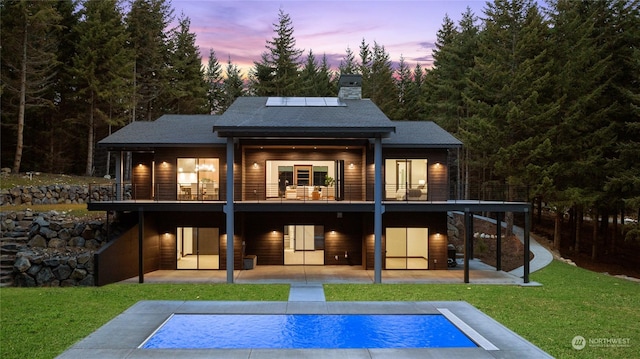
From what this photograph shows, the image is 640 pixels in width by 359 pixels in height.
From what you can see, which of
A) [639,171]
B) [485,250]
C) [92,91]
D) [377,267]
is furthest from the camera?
[92,91]

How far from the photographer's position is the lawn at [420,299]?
9.47m

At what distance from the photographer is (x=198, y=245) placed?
18.8m

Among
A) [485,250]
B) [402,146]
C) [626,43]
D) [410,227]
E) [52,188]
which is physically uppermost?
[626,43]

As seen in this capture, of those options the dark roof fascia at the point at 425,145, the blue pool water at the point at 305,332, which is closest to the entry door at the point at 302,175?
the dark roof fascia at the point at 425,145

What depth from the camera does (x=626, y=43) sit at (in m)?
22.8

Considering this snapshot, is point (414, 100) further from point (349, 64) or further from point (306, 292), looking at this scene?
point (306, 292)

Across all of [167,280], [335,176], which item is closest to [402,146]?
[335,176]

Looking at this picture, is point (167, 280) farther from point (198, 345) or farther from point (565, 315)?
point (565, 315)

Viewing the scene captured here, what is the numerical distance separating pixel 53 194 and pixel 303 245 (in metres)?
13.4

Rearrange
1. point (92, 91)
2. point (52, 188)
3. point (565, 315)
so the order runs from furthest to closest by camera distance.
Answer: point (92, 91) < point (52, 188) < point (565, 315)

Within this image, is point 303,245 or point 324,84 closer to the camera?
point 303,245

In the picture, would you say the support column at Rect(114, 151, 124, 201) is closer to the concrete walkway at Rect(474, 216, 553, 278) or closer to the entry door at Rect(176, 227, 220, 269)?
the entry door at Rect(176, 227, 220, 269)

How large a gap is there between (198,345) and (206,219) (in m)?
9.77

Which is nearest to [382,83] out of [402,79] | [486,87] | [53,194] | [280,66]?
[402,79]
